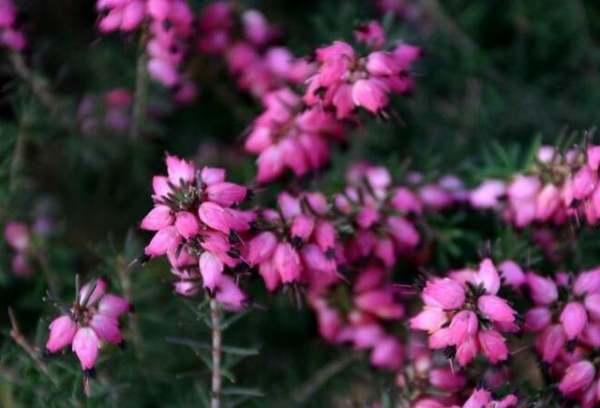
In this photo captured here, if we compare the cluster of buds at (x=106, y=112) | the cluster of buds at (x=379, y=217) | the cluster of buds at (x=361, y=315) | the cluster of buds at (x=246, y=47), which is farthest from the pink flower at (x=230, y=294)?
the cluster of buds at (x=106, y=112)

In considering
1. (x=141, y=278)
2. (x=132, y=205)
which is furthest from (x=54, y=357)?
(x=132, y=205)

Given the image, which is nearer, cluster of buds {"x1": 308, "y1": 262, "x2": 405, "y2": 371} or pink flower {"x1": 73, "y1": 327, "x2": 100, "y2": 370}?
pink flower {"x1": 73, "y1": 327, "x2": 100, "y2": 370}

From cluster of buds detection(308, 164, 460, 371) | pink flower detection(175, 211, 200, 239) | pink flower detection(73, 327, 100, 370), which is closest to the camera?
pink flower detection(175, 211, 200, 239)

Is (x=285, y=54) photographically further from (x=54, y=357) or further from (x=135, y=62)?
(x=54, y=357)

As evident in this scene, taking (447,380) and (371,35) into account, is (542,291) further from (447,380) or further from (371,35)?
(371,35)

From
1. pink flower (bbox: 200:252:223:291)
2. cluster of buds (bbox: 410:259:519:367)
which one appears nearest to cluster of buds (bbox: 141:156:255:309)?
pink flower (bbox: 200:252:223:291)

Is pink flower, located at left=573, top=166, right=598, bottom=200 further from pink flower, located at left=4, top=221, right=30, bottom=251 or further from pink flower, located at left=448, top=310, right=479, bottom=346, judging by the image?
pink flower, located at left=4, top=221, right=30, bottom=251
